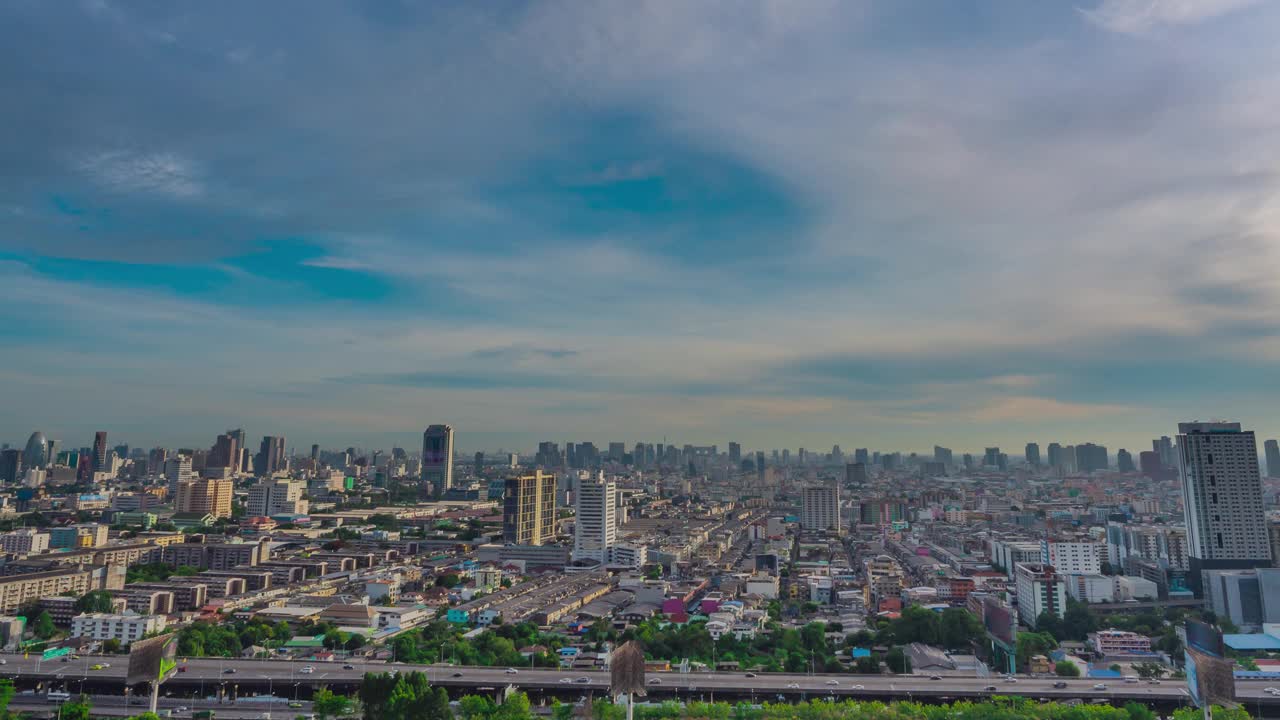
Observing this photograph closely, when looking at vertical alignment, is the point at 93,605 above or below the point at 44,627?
above

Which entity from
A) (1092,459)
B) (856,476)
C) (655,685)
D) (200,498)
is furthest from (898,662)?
(1092,459)

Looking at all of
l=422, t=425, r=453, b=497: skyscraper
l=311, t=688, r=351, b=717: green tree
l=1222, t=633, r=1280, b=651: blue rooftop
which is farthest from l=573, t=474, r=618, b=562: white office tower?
l=422, t=425, r=453, b=497: skyscraper

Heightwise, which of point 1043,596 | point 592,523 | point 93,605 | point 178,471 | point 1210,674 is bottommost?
point 93,605

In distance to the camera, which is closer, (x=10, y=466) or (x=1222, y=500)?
(x=1222, y=500)

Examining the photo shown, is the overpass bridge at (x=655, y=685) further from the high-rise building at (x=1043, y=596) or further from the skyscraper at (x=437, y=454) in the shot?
the skyscraper at (x=437, y=454)

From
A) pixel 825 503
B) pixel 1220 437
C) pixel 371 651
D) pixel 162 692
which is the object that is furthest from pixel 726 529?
pixel 162 692

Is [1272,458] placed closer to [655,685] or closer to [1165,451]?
[1165,451]

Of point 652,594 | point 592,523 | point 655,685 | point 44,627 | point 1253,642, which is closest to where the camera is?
point 655,685

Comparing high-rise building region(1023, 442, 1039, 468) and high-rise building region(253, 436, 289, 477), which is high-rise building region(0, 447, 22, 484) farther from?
high-rise building region(1023, 442, 1039, 468)

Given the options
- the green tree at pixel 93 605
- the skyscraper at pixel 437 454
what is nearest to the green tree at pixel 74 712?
the green tree at pixel 93 605
